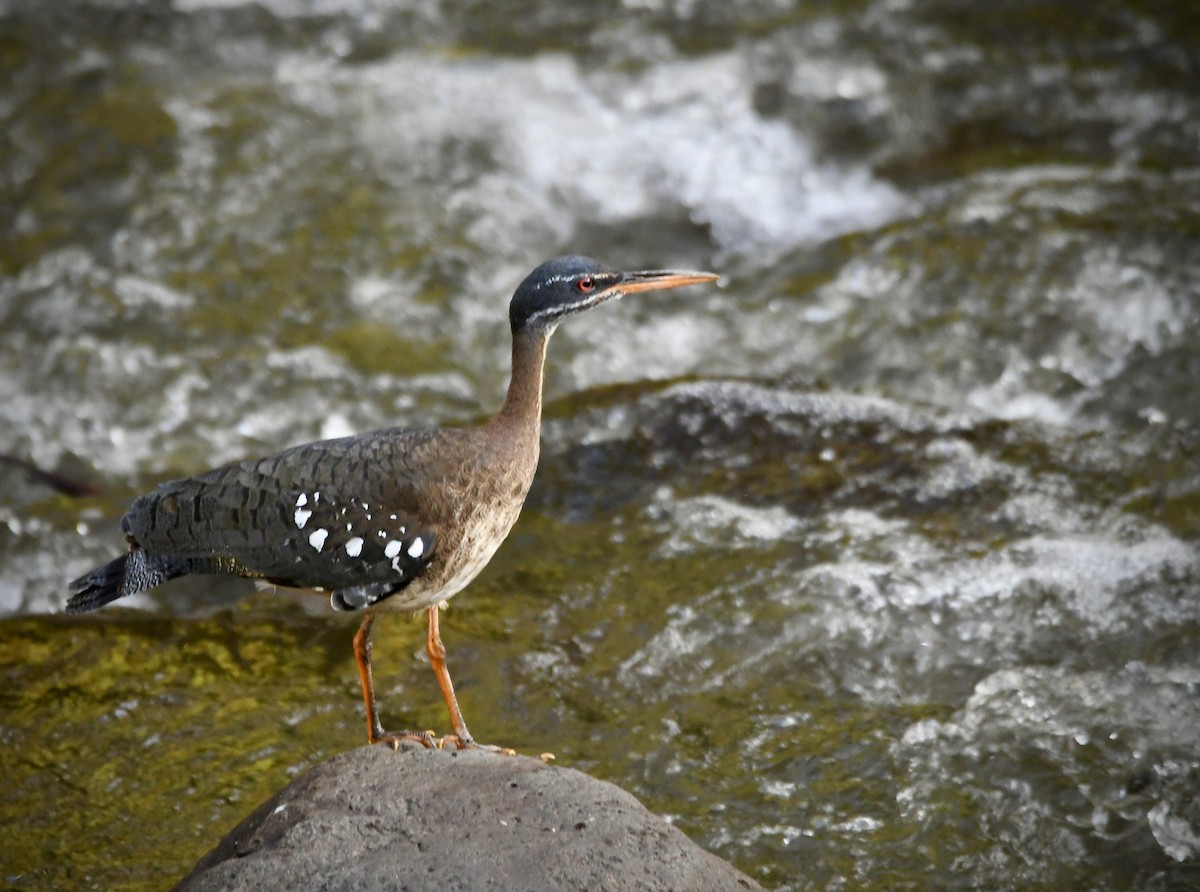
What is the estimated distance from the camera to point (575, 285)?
4.65 m

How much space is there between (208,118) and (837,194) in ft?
13.1

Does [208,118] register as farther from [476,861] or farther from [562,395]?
[476,861]

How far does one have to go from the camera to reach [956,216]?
8.36 meters

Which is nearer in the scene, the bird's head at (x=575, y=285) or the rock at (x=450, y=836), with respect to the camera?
the rock at (x=450, y=836)

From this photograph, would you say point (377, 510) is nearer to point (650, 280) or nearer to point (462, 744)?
point (462, 744)

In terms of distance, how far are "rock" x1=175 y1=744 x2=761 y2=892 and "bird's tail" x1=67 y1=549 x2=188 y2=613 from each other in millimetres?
994

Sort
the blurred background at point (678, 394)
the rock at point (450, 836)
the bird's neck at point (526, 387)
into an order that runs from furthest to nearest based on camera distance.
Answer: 1. the blurred background at point (678, 394)
2. the bird's neck at point (526, 387)
3. the rock at point (450, 836)

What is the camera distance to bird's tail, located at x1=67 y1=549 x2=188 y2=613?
462 centimetres

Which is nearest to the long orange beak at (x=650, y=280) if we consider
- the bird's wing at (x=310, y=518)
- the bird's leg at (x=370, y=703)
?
the bird's wing at (x=310, y=518)

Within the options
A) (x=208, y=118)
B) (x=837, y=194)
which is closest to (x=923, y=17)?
(x=837, y=194)

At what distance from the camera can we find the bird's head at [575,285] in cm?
464

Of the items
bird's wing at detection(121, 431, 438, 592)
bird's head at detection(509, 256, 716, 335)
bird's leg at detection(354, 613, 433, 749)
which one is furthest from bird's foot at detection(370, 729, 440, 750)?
bird's head at detection(509, 256, 716, 335)

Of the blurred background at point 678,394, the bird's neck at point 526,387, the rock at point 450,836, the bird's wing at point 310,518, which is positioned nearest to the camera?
the rock at point 450,836

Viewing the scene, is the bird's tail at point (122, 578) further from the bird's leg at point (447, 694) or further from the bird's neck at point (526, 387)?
the bird's neck at point (526, 387)
